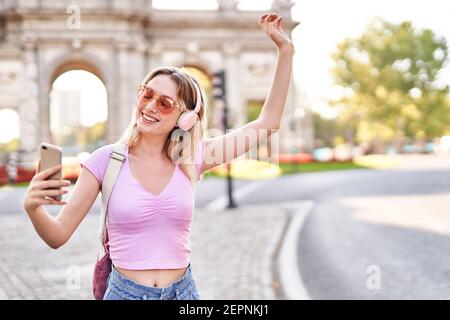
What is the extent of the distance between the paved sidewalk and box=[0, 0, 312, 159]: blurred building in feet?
75.1

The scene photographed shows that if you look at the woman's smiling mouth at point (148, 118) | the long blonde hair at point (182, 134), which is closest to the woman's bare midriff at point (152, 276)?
the long blonde hair at point (182, 134)

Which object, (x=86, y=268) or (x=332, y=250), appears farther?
(x=332, y=250)

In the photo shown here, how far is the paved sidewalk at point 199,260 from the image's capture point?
22.1 ft

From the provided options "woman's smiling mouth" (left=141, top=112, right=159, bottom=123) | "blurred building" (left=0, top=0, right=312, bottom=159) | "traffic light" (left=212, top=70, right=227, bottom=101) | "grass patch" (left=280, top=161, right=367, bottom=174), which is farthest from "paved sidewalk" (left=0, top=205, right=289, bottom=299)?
"blurred building" (left=0, top=0, right=312, bottom=159)

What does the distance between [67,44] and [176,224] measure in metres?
37.6

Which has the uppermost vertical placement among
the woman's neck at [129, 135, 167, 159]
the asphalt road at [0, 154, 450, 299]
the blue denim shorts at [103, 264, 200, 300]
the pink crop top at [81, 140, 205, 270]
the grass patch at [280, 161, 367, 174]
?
the woman's neck at [129, 135, 167, 159]

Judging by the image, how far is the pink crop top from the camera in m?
2.49

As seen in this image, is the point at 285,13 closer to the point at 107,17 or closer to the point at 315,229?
the point at 107,17

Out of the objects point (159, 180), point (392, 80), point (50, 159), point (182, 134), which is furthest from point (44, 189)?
point (392, 80)

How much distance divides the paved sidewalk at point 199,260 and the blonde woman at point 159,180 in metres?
3.94

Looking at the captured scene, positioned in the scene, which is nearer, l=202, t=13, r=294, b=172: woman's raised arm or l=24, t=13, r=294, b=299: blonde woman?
l=24, t=13, r=294, b=299: blonde woman

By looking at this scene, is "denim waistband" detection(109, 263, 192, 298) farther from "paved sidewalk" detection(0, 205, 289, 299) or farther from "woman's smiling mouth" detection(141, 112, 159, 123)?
"paved sidewalk" detection(0, 205, 289, 299)
